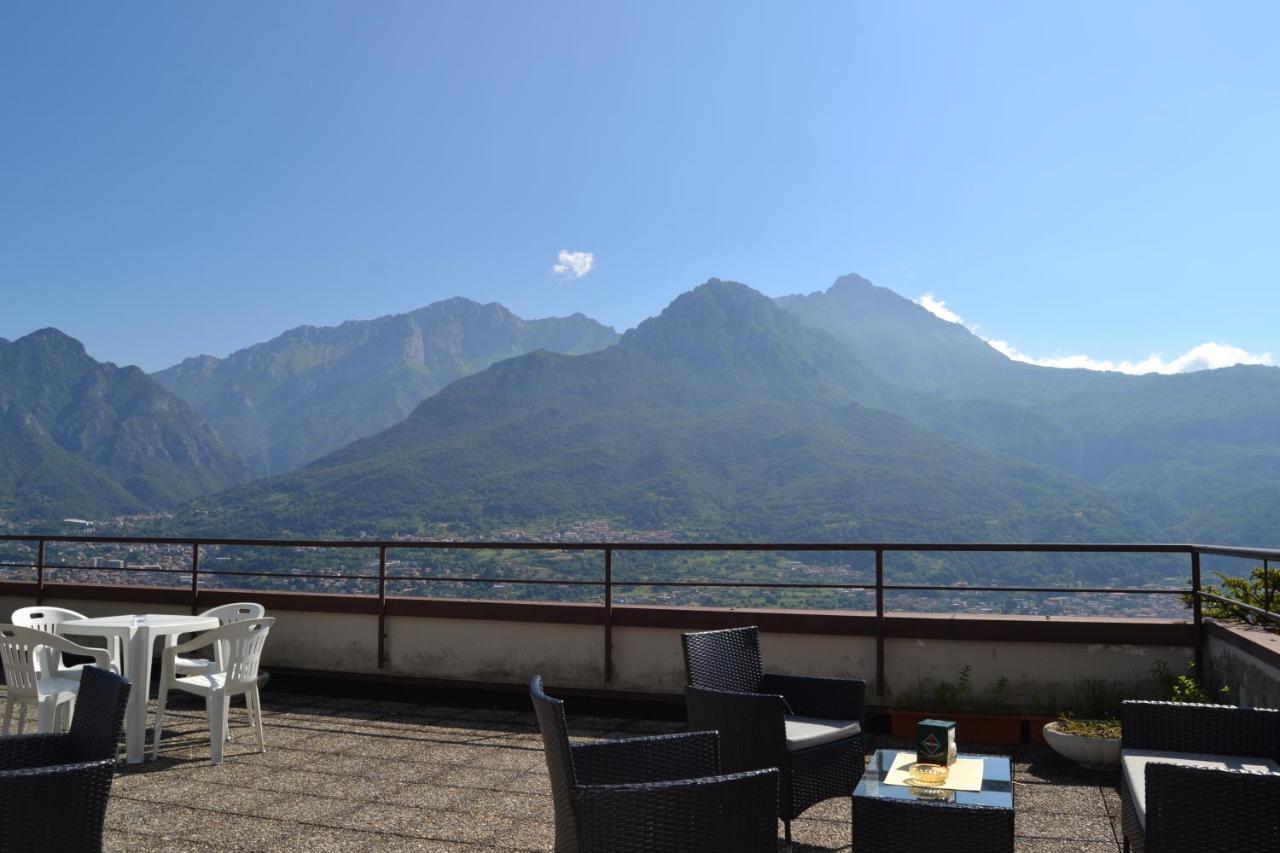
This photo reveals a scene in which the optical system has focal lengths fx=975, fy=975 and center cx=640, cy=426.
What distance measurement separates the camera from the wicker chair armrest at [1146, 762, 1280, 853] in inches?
96.5

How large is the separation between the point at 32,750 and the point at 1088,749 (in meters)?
4.37

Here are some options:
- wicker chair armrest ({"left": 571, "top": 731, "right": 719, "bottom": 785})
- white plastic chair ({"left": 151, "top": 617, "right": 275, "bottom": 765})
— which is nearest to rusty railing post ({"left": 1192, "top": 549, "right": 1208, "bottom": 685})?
wicker chair armrest ({"left": 571, "top": 731, "right": 719, "bottom": 785})

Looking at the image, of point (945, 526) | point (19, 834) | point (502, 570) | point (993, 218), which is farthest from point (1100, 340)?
point (19, 834)

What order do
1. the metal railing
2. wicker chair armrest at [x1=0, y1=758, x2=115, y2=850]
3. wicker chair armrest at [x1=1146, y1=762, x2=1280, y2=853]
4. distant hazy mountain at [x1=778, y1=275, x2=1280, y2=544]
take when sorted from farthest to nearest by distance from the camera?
1. distant hazy mountain at [x1=778, y1=275, x2=1280, y2=544]
2. the metal railing
3. wicker chair armrest at [x1=1146, y1=762, x2=1280, y2=853]
4. wicker chair armrest at [x1=0, y1=758, x2=115, y2=850]

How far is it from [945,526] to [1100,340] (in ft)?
80.8

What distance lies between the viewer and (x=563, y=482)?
77688mm

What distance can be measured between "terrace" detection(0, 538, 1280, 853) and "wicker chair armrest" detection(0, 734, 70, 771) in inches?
47.3

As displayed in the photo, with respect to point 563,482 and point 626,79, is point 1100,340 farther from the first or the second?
point 563,482

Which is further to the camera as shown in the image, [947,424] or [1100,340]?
[947,424]

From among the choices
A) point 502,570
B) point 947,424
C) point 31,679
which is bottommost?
point 502,570

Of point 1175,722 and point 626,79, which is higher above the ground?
point 626,79

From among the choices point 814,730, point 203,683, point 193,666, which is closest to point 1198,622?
point 814,730

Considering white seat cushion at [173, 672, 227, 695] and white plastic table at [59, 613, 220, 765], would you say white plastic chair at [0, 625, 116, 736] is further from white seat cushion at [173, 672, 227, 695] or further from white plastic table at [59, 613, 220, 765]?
white seat cushion at [173, 672, 227, 695]

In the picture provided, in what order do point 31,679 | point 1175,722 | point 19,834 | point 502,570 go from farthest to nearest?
point 502,570 → point 31,679 → point 1175,722 → point 19,834
